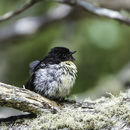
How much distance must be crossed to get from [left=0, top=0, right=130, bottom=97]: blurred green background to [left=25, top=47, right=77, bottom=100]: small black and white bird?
3.56m

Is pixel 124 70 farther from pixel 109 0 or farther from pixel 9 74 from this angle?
pixel 9 74

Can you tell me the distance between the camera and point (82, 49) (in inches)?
380

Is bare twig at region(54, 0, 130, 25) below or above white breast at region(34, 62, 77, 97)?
above

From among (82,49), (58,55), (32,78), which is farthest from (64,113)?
(82,49)

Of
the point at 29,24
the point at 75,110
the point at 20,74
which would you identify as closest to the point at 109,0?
the point at 29,24

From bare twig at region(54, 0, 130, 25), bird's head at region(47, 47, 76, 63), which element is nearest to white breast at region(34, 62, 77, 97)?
bird's head at region(47, 47, 76, 63)

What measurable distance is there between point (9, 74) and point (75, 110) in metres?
5.03

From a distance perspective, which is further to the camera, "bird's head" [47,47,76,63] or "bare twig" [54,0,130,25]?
"bare twig" [54,0,130,25]

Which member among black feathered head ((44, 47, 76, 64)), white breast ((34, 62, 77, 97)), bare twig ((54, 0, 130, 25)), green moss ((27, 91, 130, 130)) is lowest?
green moss ((27, 91, 130, 130))

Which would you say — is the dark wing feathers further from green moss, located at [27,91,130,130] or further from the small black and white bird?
green moss, located at [27,91,130,130]

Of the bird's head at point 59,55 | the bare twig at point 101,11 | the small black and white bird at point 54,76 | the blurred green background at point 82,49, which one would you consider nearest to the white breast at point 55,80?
the small black and white bird at point 54,76

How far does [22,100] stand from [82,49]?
5338 mm

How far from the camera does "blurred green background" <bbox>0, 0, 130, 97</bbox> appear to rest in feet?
30.2

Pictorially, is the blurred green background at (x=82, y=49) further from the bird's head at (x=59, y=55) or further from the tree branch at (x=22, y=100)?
the tree branch at (x=22, y=100)
